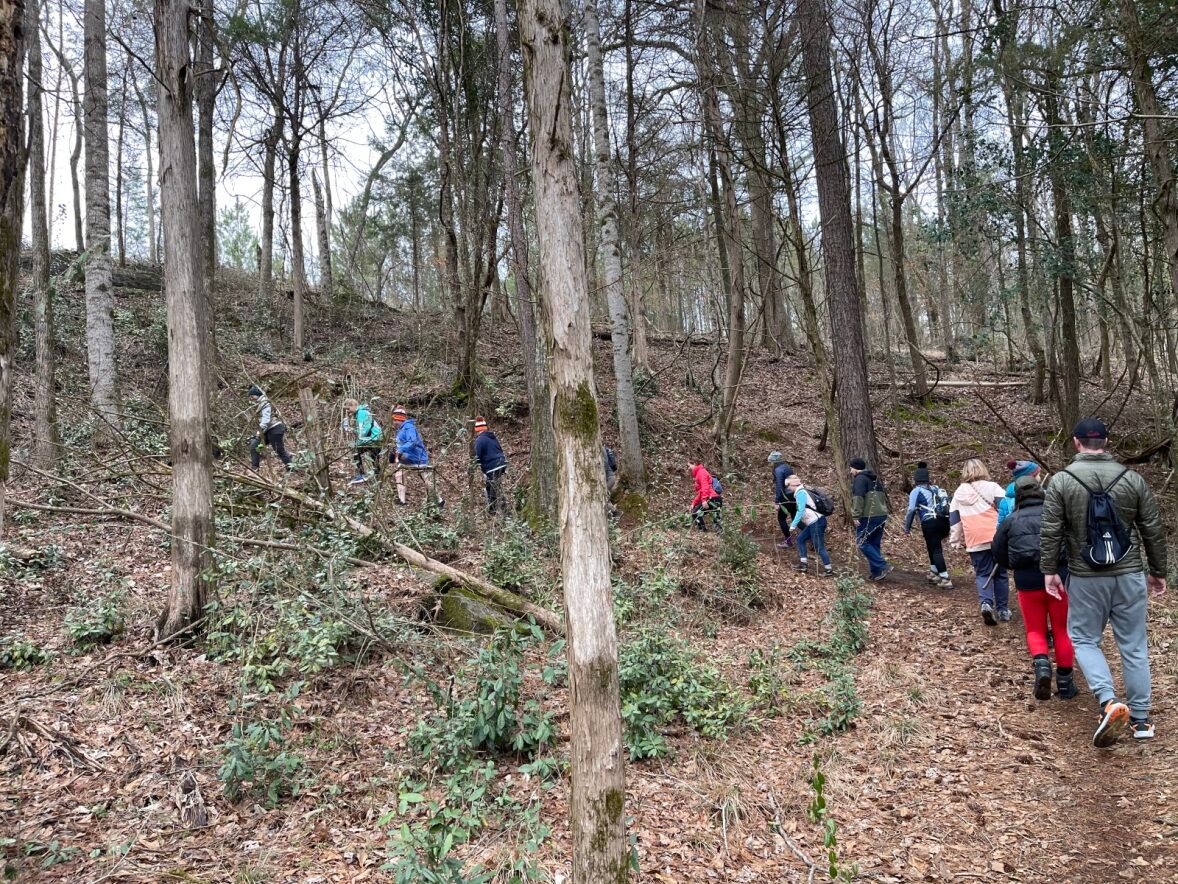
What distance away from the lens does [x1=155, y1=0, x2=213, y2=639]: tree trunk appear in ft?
19.5

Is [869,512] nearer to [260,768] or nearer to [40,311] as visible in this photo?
[260,768]

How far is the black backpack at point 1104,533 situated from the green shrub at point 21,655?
797cm

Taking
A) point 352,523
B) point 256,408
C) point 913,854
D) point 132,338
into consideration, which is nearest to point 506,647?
point 352,523

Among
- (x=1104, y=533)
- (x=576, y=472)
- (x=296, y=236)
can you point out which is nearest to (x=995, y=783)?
(x=1104, y=533)

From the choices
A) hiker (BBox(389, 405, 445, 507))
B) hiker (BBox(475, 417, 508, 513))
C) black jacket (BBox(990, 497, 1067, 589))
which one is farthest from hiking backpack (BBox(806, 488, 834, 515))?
hiker (BBox(389, 405, 445, 507))

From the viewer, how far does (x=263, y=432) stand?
9.06 m

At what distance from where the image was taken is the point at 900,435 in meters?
15.7

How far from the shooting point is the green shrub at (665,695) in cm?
538

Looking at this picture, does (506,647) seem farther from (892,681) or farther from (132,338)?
(132,338)

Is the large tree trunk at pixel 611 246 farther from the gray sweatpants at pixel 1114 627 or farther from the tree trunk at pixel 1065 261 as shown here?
the gray sweatpants at pixel 1114 627

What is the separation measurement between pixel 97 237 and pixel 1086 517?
13.5 m

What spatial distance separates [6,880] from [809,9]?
12585 mm

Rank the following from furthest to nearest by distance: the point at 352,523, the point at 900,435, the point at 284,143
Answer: the point at 284,143
the point at 900,435
the point at 352,523

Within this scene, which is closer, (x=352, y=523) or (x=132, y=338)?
(x=352, y=523)
